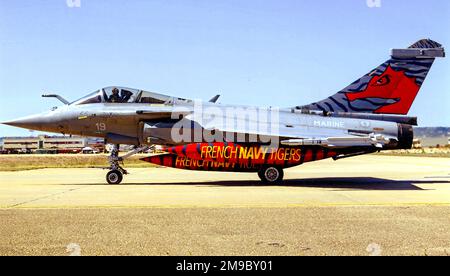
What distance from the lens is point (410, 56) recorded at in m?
17.1

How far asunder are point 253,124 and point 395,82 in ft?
19.6

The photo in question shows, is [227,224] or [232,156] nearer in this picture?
[227,224]

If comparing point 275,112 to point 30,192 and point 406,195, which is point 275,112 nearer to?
point 406,195

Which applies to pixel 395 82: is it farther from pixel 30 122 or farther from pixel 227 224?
pixel 30 122

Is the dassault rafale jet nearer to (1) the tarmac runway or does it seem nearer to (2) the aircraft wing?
(2) the aircraft wing

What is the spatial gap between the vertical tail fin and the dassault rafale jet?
38 millimetres

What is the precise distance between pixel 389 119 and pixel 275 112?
455 cm

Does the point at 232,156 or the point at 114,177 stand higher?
the point at 232,156

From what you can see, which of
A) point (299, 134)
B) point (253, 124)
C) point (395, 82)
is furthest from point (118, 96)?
point (395, 82)

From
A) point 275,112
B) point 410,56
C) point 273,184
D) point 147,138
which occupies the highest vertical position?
point 410,56

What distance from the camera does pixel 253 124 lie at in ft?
54.8

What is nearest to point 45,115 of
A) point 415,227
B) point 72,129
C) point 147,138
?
point 72,129

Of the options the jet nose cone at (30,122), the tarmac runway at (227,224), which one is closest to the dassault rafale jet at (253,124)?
the jet nose cone at (30,122)

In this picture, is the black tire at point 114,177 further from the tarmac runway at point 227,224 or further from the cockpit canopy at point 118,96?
the tarmac runway at point 227,224
